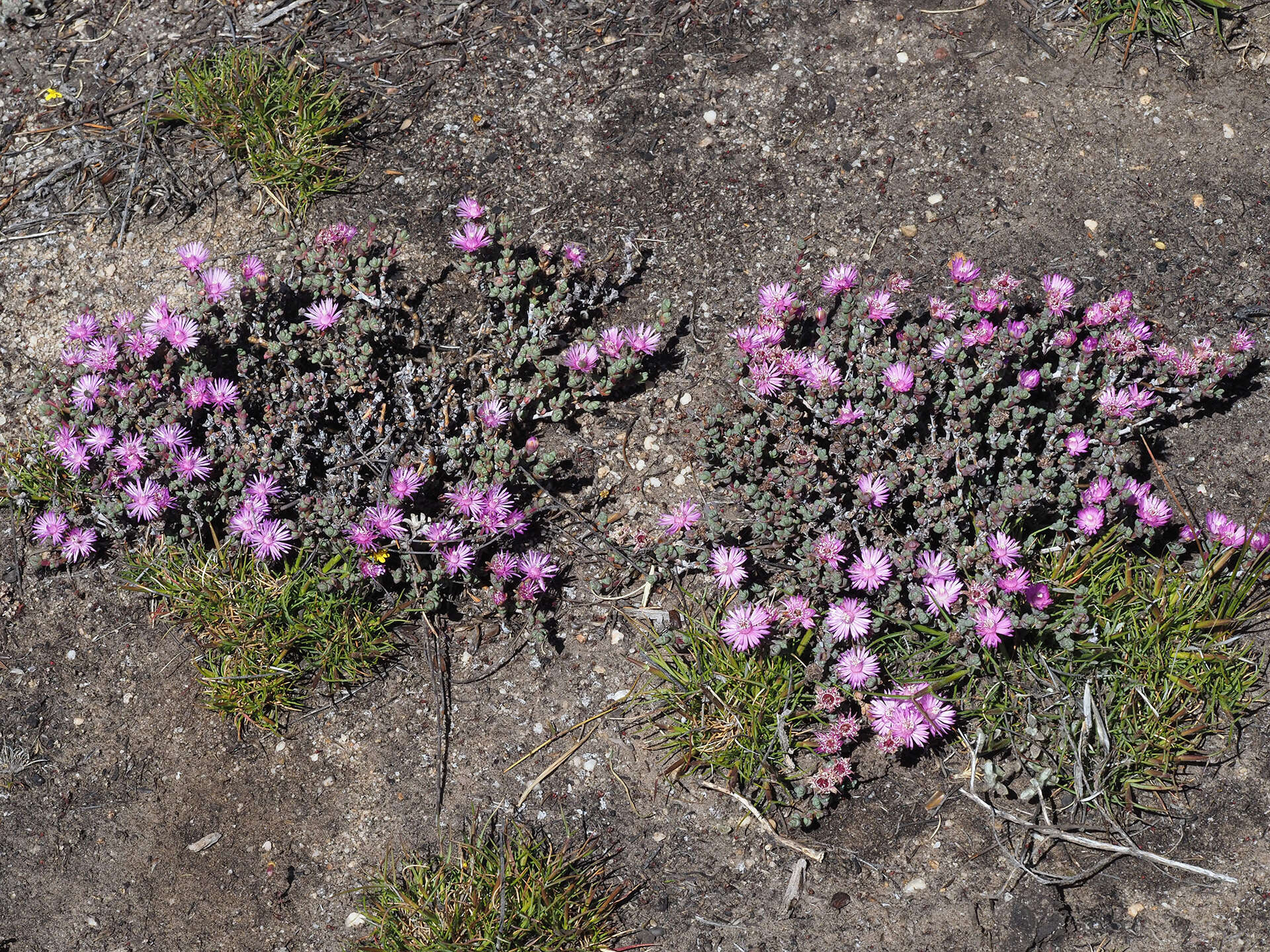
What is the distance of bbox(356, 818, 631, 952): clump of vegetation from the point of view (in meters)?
2.74

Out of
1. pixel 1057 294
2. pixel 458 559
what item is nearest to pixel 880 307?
pixel 1057 294

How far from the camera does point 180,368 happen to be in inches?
136

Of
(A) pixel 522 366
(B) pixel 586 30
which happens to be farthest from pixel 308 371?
(B) pixel 586 30

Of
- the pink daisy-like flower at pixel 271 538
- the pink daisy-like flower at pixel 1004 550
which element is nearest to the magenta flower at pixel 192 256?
the pink daisy-like flower at pixel 271 538

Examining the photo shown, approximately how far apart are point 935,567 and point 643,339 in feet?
4.18

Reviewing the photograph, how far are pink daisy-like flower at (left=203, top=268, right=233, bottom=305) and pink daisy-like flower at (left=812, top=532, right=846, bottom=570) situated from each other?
2.28 m

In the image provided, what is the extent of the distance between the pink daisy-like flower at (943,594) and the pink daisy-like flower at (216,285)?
2.62 meters

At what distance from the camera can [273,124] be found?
405cm

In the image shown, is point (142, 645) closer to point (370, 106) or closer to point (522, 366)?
point (522, 366)

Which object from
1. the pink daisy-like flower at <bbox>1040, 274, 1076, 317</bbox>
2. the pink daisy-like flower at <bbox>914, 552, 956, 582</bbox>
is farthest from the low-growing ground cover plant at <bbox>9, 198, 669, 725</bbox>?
the pink daisy-like flower at <bbox>1040, 274, 1076, 317</bbox>

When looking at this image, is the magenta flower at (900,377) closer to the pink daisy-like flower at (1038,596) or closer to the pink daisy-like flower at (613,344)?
the pink daisy-like flower at (1038,596)

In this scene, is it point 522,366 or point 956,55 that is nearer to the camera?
point 522,366

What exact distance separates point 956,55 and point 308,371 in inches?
116

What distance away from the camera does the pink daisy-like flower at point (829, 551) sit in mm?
2902
